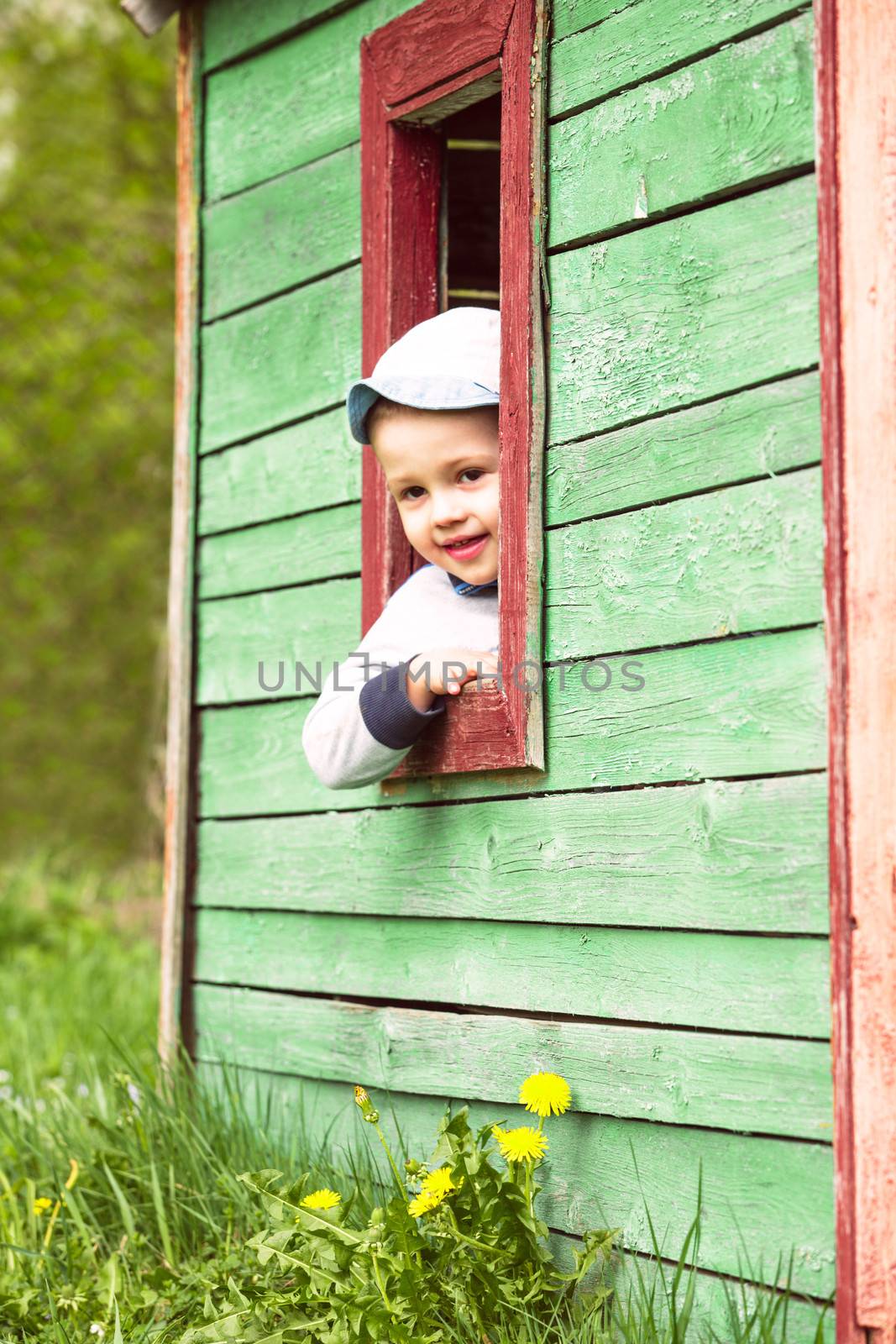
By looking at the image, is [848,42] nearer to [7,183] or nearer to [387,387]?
[387,387]

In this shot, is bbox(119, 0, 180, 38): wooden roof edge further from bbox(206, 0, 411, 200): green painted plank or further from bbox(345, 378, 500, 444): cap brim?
bbox(345, 378, 500, 444): cap brim

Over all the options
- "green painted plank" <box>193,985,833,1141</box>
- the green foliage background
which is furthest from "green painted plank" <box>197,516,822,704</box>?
the green foliage background

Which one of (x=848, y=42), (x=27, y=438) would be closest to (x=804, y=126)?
(x=848, y=42)

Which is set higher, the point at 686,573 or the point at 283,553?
the point at 283,553

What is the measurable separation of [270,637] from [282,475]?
0.40 meters

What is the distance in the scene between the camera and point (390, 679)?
285cm

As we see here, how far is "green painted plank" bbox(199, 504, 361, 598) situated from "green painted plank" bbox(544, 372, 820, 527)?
748 mm

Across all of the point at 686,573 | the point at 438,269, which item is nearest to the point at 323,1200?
the point at 686,573

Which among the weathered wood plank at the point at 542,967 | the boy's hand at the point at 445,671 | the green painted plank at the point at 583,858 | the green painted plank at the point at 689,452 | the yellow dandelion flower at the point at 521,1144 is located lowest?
the yellow dandelion flower at the point at 521,1144

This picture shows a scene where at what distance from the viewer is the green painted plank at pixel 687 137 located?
7.68 feet

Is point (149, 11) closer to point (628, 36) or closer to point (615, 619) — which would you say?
point (628, 36)

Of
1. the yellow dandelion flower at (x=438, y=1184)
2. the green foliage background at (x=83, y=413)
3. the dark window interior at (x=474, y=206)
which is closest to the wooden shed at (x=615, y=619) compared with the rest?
the yellow dandelion flower at (x=438, y=1184)

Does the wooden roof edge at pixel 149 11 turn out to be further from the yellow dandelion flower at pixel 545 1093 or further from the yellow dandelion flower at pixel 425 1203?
the yellow dandelion flower at pixel 425 1203

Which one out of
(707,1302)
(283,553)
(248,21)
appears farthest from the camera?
(248,21)
